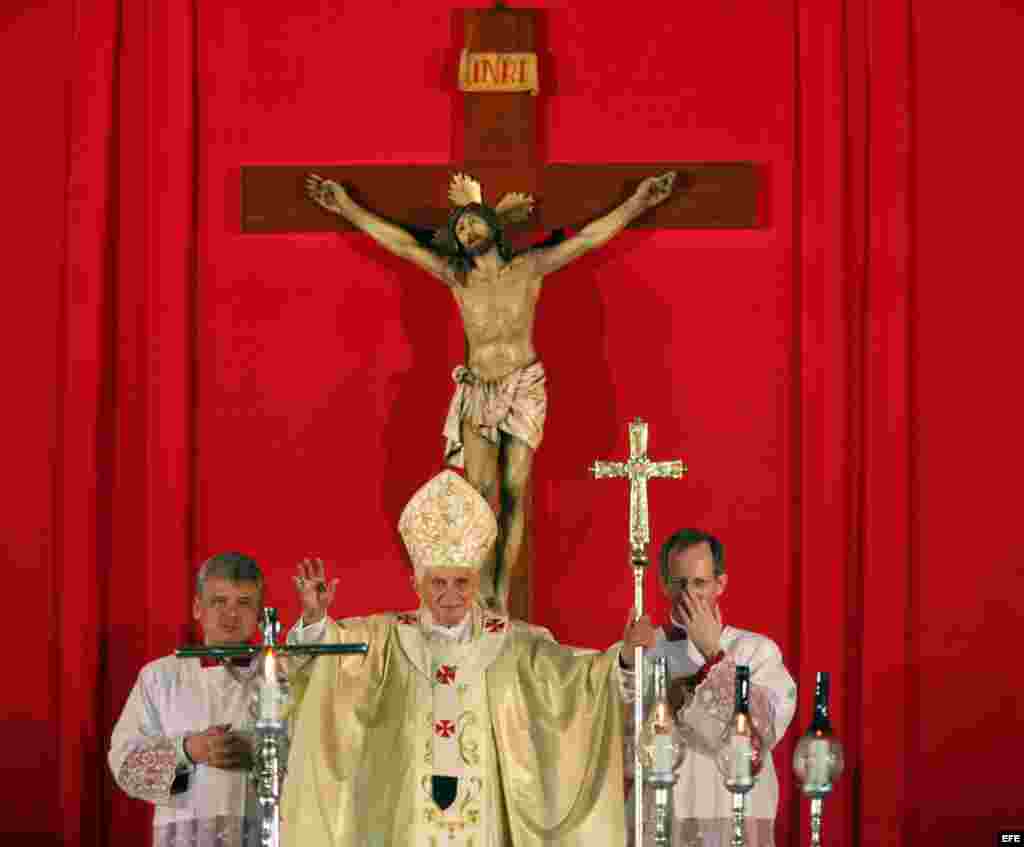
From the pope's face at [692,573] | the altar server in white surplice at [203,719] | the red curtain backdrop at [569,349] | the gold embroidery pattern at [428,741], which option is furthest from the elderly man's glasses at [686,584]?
the red curtain backdrop at [569,349]

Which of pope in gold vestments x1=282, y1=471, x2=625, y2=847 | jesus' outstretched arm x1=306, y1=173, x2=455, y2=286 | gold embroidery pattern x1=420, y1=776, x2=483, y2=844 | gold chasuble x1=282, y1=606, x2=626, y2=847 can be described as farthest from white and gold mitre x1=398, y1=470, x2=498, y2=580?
jesus' outstretched arm x1=306, y1=173, x2=455, y2=286

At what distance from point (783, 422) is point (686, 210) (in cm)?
92

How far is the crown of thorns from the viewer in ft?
30.1

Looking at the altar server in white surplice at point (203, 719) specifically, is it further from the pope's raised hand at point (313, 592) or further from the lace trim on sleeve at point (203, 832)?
the pope's raised hand at point (313, 592)

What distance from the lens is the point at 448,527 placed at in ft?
25.4

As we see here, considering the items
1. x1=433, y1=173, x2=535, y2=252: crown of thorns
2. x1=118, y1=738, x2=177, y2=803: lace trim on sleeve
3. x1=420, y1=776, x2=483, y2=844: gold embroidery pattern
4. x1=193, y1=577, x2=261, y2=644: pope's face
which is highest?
x1=433, y1=173, x2=535, y2=252: crown of thorns

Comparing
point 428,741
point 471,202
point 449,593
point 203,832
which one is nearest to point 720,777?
point 428,741

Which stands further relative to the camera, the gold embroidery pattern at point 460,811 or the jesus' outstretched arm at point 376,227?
the jesus' outstretched arm at point 376,227

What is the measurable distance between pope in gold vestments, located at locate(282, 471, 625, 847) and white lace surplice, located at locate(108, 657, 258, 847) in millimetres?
352

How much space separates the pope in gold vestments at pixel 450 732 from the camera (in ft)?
24.7

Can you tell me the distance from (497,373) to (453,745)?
1.88m

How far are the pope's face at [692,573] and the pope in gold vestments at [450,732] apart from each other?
50cm

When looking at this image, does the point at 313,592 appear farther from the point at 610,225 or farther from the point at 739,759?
the point at 610,225

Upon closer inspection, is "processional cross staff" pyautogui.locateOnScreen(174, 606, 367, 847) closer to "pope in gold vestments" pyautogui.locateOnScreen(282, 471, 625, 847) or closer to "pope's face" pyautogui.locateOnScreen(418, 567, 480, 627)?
"pope in gold vestments" pyautogui.locateOnScreen(282, 471, 625, 847)
